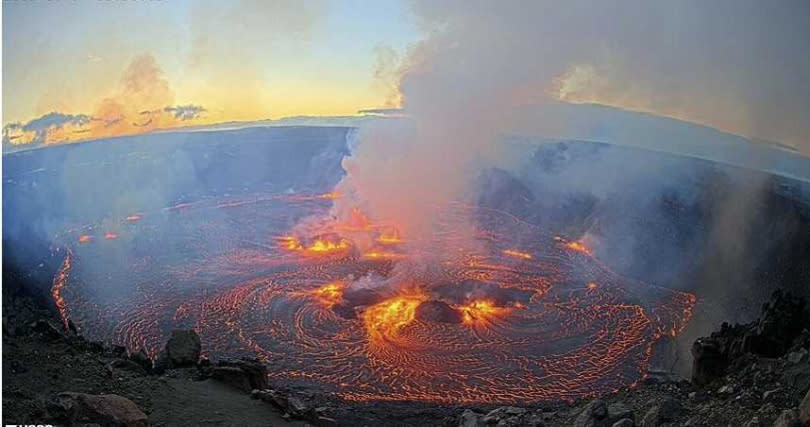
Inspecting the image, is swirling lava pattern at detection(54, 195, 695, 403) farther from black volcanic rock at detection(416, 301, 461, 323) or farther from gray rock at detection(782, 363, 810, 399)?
gray rock at detection(782, 363, 810, 399)

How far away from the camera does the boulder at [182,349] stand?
1703cm

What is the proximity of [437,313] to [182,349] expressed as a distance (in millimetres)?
11729

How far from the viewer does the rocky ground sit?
455 inches

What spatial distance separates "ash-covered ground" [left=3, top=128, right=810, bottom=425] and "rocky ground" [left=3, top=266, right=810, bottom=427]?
7 centimetres

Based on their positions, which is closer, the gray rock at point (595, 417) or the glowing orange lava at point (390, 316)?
the gray rock at point (595, 417)

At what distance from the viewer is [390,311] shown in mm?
27000

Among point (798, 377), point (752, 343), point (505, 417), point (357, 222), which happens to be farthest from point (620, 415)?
point (357, 222)

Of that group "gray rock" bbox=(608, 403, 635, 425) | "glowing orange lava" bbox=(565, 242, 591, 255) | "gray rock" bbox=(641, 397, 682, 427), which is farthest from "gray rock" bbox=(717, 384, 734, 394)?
"glowing orange lava" bbox=(565, 242, 591, 255)

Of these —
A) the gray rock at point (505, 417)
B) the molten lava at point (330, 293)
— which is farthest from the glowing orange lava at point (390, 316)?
the gray rock at point (505, 417)

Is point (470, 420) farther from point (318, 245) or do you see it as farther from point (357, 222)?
point (357, 222)

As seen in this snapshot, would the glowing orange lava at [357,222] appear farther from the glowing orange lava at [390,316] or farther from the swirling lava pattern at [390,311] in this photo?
the glowing orange lava at [390,316]

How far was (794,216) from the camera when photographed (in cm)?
3127

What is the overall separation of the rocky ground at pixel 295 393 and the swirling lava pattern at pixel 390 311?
2.55m

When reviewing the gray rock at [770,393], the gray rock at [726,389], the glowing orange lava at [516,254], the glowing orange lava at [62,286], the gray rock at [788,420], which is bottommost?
the glowing orange lava at [62,286]
